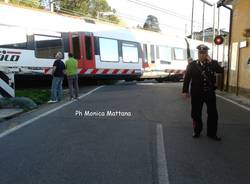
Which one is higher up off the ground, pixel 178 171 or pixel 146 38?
pixel 146 38

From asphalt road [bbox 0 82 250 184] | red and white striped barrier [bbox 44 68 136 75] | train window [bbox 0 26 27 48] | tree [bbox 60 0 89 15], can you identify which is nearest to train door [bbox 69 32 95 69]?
red and white striped barrier [bbox 44 68 136 75]

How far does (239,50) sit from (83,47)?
7449 mm

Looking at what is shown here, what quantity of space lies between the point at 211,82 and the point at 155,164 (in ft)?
8.58

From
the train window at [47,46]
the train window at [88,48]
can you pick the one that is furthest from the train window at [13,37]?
the train window at [88,48]

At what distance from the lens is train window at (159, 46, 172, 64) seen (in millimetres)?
30328

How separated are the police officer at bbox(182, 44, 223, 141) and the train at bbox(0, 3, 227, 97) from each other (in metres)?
7.33

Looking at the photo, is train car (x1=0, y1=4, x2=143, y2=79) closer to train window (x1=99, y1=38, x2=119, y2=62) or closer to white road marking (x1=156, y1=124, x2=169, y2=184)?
train window (x1=99, y1=38, x2=119, y2=62)

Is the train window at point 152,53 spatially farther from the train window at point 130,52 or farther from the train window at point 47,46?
the train window at point 47,46

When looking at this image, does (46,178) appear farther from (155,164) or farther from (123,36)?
(123,36)

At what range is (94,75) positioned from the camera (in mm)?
23156

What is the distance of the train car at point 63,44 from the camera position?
1830 cm

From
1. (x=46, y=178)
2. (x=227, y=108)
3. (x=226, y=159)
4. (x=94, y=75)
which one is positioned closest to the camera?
(x=46, y=178)

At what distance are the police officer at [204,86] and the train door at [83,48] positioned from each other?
44.6 ft

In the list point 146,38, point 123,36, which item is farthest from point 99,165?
point 146,38
